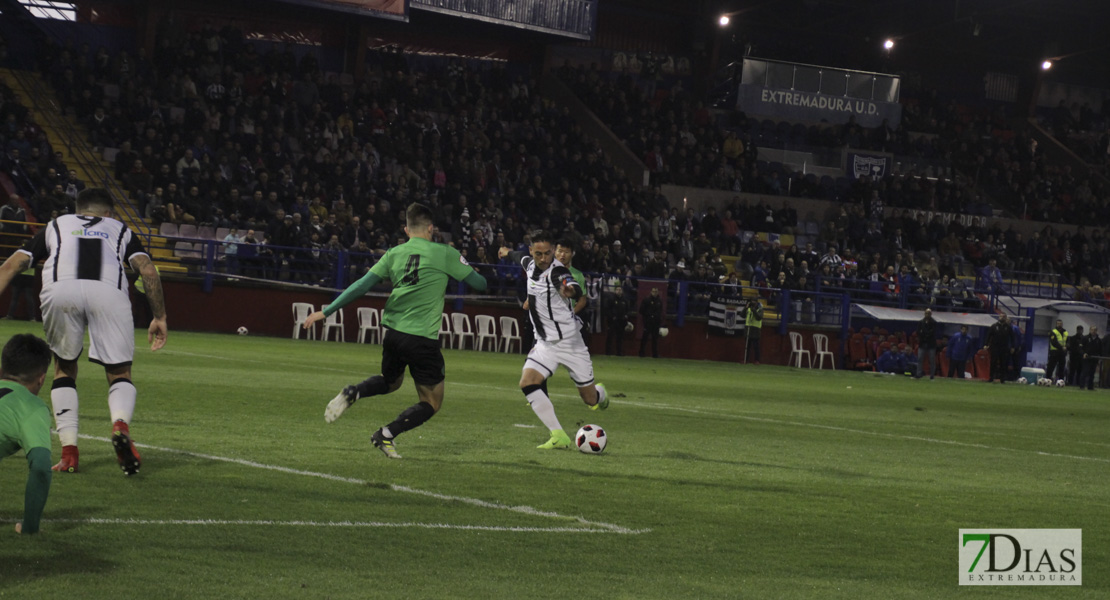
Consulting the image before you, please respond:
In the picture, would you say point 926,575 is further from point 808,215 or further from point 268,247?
point 808,215

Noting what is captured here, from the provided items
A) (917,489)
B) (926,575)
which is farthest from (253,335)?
(926,575)

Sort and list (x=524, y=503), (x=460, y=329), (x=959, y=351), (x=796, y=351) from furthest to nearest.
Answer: (x=796, y=351) < (x=959, y=351) < (x=460, y=329) < (x=524, y=503)

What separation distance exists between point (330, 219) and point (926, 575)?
29876mm

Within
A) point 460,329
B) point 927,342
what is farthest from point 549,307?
point 927,342

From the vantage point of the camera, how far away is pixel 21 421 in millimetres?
6141

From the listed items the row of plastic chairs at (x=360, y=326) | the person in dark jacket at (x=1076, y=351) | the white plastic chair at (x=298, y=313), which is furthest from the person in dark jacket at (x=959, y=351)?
the white plastic chair at (x=298, y=313)

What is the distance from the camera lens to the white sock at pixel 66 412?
28.2 feet

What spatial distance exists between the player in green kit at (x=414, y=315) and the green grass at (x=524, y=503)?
0.38 meters

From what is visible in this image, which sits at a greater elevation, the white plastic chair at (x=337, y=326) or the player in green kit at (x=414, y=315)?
the player in green kit at (x=414, y=315)

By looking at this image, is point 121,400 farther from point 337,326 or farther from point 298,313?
point 337,326

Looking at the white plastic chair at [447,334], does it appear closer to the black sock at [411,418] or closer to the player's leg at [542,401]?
the player's leg at [542,401]

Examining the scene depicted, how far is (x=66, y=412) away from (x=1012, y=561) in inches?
225

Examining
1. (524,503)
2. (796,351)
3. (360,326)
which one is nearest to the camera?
(524,503)

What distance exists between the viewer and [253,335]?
109 feet
